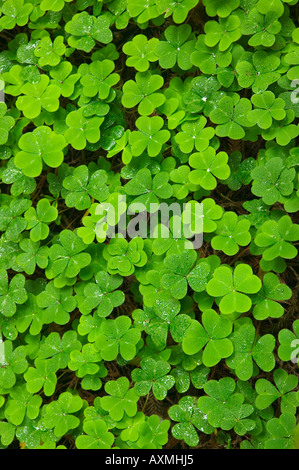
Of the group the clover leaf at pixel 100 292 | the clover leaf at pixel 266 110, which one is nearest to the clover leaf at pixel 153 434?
the clover leaf at pixel 100 292

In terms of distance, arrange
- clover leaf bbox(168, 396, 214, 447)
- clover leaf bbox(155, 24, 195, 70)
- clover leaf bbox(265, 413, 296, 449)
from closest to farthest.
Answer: clover leaf bbox(265, 413, 296, 449)
clover leaf bbox(168, 396, 214, 447)
clover leaf bbox(155, 24, 195, 70)

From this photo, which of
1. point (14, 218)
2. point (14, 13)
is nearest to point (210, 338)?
point (14, 218)

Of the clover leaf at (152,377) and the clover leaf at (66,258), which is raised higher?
Answer: the clover leaf at (66,258)

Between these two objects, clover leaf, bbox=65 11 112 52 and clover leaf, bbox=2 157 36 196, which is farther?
clover leaf, bbox=2 157 36 196

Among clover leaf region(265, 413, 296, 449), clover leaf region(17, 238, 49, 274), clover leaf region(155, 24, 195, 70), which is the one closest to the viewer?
clover leaf region(265, 413, 296, 449)

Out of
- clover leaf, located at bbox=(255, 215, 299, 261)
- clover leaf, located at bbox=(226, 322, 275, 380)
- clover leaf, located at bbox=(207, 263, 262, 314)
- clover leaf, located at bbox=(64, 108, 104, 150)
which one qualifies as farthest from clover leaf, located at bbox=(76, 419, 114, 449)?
clover leaf, located at bbox=(64, 108, 104, 150)

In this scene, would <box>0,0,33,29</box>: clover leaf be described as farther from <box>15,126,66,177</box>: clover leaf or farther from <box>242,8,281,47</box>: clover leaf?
<box>242,8,281,47</box>: clover leaf

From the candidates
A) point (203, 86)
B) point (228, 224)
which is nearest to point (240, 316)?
point (228, 224)

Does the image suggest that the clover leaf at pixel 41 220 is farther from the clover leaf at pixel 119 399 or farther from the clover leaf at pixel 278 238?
the clover leaf at pixel 278 238

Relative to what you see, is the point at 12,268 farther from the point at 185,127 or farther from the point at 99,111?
the point at 185,127
